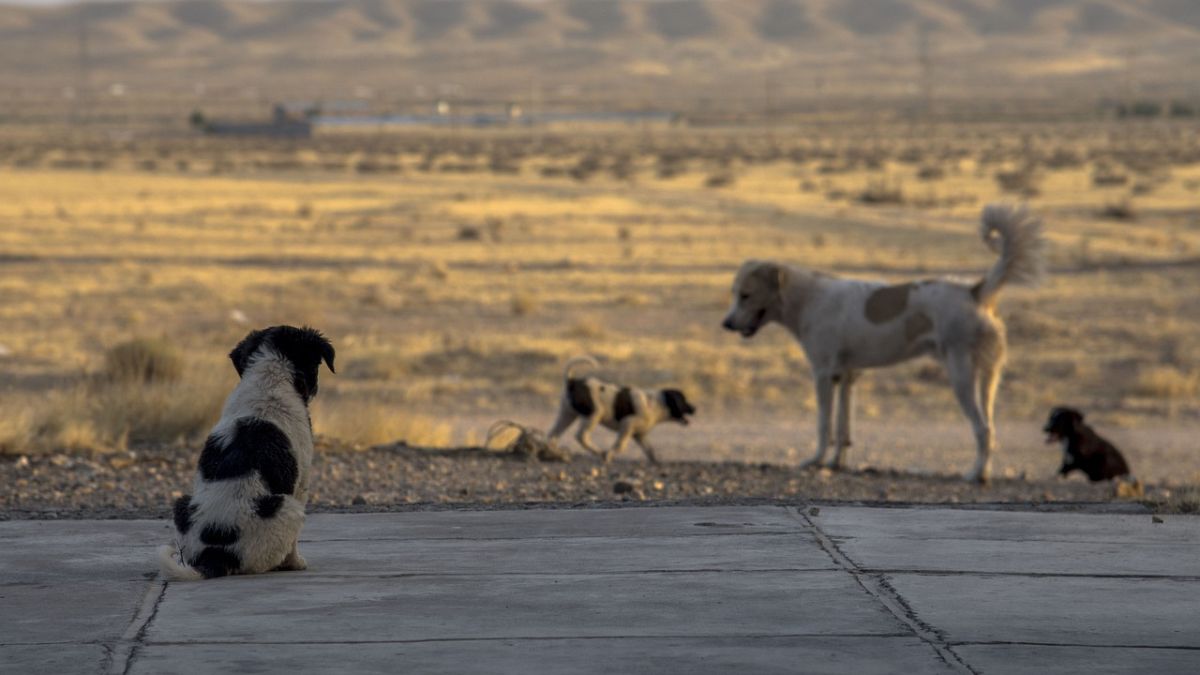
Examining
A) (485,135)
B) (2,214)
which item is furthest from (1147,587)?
(485,135)

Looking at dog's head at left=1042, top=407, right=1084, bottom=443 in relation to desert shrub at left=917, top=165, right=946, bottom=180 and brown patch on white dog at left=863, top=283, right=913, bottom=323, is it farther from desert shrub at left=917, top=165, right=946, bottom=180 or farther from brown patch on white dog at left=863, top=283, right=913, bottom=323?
desert shrub at left=917, top=165, right=946, bottom=180

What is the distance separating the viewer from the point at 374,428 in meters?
13.9

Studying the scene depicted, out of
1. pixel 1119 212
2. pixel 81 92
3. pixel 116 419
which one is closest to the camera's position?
pixel 116 419

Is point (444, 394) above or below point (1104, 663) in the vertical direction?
below

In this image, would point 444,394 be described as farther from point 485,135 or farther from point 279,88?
point 279,88

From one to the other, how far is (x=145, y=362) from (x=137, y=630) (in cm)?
1100

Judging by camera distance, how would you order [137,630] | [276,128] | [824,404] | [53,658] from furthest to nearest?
[276,128], [824,404], [137,630], [53,658]

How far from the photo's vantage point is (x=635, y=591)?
22.8 ft

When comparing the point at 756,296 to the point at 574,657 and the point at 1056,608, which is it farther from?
the point at 574,657

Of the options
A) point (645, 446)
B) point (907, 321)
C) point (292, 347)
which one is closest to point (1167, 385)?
point (907, 321)

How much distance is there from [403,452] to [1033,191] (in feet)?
132

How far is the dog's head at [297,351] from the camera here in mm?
7469

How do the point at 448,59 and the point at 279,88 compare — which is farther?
the point at 448,59

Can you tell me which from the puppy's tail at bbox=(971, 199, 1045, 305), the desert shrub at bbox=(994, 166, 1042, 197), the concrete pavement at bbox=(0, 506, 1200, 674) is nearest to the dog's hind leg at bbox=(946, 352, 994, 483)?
the puppy's tail at bbox=(971, 199, 1045, 305)
